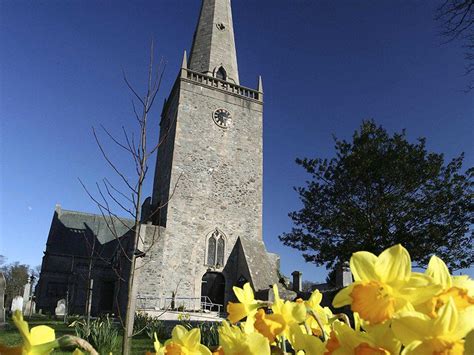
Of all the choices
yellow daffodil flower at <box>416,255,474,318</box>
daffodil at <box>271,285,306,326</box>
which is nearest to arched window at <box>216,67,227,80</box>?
daffodil at <box>271,285,306,326</box>

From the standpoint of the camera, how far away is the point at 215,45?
A: 24156 millimetres

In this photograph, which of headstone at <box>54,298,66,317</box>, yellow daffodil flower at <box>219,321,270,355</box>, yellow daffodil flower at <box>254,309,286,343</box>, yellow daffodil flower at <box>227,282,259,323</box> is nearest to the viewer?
yellow daffodil flower at <box>219,321,270,355</box>

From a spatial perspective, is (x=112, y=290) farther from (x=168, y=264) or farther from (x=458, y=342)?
(x=458, y=342)

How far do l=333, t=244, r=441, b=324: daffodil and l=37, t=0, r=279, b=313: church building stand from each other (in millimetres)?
15459

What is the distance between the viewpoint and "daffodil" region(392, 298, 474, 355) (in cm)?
58

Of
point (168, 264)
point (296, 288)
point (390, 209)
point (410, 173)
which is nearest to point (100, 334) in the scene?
point (168, 264)

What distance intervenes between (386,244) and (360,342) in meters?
17.2

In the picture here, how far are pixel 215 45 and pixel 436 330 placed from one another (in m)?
25.5

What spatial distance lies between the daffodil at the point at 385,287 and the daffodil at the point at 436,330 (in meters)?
0.05

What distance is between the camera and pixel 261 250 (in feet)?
65.1

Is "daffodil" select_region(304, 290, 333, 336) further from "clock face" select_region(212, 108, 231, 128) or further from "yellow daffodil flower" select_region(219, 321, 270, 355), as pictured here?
"clock face" select_region(212, 108, 231, 128)

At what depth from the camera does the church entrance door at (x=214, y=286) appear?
19.6 meters

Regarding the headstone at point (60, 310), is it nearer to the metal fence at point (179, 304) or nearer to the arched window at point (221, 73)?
the metal fence at point (179, 304)

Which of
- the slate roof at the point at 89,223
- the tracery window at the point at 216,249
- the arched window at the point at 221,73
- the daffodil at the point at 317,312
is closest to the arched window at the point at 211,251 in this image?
the tracery window at the point at 216,249
